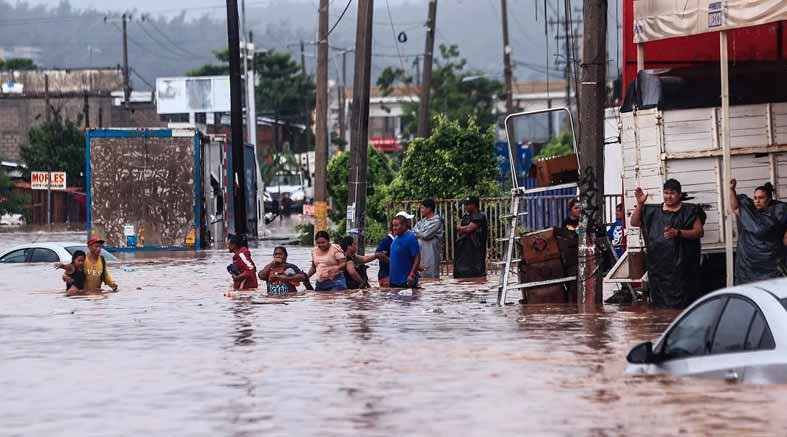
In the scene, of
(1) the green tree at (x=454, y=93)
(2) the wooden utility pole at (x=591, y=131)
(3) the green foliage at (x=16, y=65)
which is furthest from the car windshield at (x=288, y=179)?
(2) the wooden utility pole at (x=591, y=131)

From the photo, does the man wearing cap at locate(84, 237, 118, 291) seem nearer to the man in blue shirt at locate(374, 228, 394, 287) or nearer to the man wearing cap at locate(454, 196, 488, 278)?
the man in blue shirt at locate(374, 228, 394, 287)

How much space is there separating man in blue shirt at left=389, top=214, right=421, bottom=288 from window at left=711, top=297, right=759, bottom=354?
12.0 meters

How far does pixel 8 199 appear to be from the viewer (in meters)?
68.9

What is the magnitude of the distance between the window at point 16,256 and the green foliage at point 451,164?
Result: 861 centimetres

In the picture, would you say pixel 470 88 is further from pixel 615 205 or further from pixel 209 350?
pixel 209 350

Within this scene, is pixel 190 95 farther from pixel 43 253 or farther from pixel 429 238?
pixel 429 238

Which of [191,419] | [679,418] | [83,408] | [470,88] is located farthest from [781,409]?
[470,88]

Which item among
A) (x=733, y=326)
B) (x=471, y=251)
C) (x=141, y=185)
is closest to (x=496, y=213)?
(x=471, y=251)

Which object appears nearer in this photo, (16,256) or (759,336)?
(759,336)

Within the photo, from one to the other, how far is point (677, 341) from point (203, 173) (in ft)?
96.6

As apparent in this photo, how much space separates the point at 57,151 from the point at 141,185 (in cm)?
3856

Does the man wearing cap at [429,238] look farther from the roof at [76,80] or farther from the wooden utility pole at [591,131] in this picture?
the roof at [76,80]

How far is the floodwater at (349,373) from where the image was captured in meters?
9.58

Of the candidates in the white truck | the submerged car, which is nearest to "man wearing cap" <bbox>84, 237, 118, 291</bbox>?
the white truck
